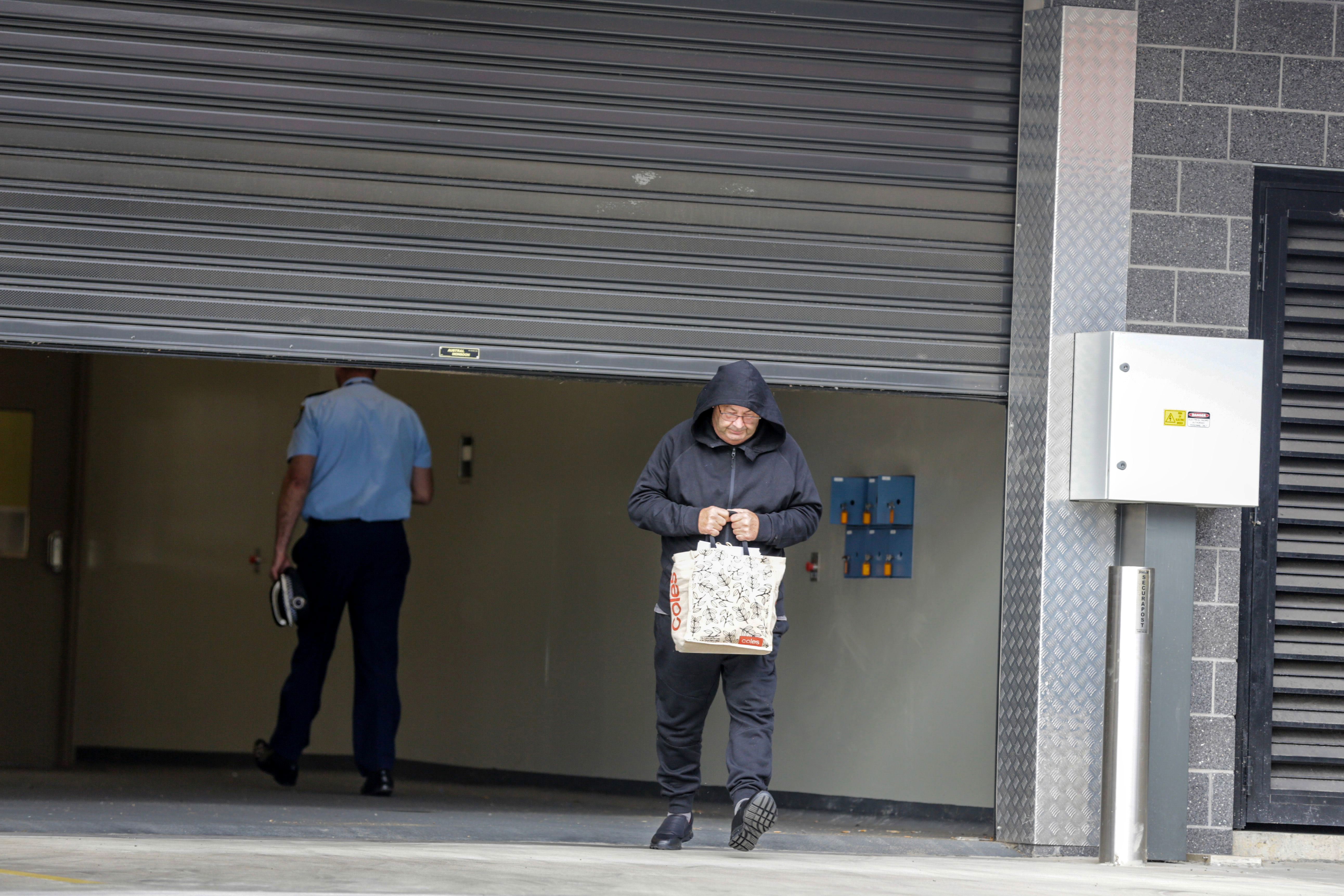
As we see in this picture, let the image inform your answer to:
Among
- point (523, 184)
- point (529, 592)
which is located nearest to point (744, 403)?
point (523, 184)

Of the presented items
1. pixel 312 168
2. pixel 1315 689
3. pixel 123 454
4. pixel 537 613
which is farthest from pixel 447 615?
pixel 1315 689

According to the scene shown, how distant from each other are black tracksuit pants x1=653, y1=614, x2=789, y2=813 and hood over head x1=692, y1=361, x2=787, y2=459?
24.3 inches

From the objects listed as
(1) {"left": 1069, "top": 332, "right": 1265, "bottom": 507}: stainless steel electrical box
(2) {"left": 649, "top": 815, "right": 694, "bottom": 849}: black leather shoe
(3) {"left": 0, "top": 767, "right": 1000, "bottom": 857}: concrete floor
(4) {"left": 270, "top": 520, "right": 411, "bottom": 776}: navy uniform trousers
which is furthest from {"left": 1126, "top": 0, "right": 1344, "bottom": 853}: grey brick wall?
(4) {"left": 270, "top": 520, "right": 411, "bottom": 776}: navy uniform trousers

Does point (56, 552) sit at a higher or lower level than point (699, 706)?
higher

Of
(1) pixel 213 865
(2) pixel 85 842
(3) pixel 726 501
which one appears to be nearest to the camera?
(1) pixel 213 865

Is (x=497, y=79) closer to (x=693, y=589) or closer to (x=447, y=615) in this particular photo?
(x=693, y=589)

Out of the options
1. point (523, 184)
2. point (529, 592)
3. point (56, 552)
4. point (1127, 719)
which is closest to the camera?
point (1127, 719)

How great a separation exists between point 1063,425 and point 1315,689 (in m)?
1.44

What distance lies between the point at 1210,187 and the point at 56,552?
7342mm

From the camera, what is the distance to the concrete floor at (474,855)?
4.25 m

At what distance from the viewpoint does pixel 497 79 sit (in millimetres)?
5926

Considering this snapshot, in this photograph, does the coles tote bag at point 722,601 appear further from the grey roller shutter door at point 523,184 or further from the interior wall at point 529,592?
the interior wall at point 529,592

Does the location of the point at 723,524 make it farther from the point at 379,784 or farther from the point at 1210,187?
the point at 379,784

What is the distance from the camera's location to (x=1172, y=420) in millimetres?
5828
